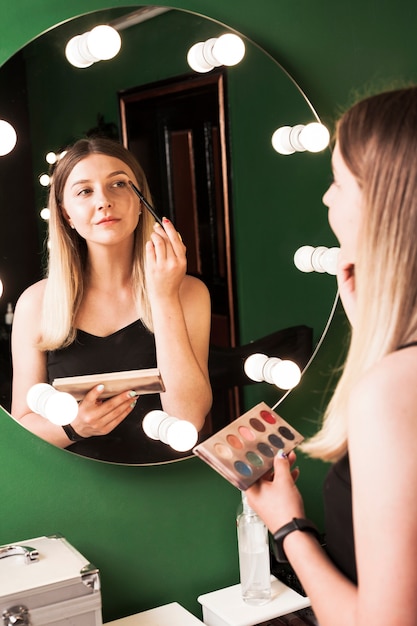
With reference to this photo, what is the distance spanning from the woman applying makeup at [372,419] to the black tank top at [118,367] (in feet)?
1.40

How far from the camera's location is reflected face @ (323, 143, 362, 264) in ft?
2.96

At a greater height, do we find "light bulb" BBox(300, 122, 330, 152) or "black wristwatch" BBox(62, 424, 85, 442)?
"light bulb" BBox(300, 122, 330, 152)

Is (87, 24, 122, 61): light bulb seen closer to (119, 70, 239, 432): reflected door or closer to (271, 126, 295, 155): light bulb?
(119, 70, 239, 432): reflected door

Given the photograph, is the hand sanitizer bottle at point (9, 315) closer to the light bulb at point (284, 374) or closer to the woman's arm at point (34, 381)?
the woman's arm at point (34, 381)

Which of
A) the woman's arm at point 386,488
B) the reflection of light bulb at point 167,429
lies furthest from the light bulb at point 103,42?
the woman's arm at point 386,488

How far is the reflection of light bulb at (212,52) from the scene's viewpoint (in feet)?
4.60

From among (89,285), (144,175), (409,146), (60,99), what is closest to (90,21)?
(60,99)

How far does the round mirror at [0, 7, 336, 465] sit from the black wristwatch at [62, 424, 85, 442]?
4.6 inches

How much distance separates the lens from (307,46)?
5.24 feet

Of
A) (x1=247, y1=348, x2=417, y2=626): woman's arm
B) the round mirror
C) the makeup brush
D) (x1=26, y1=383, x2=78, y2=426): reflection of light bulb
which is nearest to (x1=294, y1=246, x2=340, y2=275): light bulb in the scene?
the round mirror

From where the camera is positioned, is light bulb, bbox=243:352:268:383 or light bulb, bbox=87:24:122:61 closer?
light bulb, bbox=87:24:122:61

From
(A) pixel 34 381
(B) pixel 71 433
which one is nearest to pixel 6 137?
(A) pixel 34 381

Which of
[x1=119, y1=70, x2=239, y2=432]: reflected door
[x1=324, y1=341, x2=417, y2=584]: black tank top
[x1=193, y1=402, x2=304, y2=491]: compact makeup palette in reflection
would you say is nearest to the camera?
[x1=324, y1=341, x2=417, y2=584]: black tank top

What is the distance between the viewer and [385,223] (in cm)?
85
